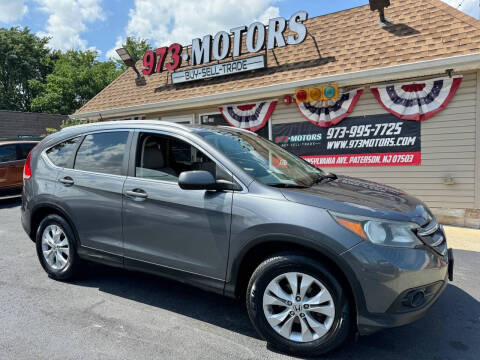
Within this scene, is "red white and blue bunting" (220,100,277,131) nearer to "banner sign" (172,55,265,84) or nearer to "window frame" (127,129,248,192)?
"banner sign" (172,55,265,84)

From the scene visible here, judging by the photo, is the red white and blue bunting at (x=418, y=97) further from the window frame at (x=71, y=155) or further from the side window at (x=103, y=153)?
the window frame at (x=71, y=155)

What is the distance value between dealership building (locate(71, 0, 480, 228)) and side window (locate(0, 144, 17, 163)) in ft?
12.3

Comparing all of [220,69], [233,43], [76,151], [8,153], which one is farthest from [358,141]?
[8,153]

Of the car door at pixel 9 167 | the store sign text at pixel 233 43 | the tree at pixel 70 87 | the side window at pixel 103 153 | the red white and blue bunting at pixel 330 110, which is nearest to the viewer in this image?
the side window at pixel 103 153

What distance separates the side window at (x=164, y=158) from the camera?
3.12 metres

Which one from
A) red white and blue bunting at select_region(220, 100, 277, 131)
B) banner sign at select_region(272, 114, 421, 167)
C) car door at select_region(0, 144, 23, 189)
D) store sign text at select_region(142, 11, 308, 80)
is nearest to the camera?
banner sign at select_region(272, 114, 421, 167)

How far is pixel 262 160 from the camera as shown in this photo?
121 inches

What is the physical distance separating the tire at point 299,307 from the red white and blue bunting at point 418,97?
5372 millimetres

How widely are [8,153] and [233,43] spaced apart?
23.0 ft

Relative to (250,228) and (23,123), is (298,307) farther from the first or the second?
(23,123)

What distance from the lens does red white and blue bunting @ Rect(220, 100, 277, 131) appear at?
8383 mm

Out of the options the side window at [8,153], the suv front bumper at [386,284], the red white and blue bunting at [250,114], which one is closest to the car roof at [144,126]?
the suv front bumper at [386,284]

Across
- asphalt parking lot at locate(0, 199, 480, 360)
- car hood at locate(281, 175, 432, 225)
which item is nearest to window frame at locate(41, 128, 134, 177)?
A: asphalt parking lot at locate(0, 199, 480, 360)

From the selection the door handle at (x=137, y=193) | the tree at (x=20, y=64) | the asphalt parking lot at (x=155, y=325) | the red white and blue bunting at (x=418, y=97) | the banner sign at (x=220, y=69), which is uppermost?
the tree at (x=20, y=64)
